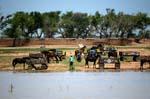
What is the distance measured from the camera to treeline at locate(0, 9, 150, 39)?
11556cm

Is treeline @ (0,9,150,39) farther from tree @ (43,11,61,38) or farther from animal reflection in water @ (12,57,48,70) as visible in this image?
animal reflection in water @ (12,57,48,70)

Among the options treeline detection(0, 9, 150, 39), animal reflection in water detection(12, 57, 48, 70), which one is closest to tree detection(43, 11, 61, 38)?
treeline detection(0, 9, 150, 39)

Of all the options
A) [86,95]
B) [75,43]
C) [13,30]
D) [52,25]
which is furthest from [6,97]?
[52,25]

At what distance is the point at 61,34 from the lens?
125875 mm

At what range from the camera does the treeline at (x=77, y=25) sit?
116m

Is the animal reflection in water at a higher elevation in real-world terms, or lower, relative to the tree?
lower

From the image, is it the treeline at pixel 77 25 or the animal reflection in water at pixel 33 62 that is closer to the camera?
the animal reflection in water at pixel 33 62

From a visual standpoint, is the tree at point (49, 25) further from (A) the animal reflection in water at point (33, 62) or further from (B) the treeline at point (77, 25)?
(A) the animal reflection in water at point (33, 62)

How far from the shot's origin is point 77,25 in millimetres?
127125

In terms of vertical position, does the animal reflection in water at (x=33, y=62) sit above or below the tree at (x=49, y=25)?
below

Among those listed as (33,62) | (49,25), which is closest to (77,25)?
(49,25)

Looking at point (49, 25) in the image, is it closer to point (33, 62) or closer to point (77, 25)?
point (77, 25)

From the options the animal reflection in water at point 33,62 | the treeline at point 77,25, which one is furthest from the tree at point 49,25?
the animal reflection in water at point 33,62

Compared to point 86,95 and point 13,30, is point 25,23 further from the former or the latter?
point 86,95
